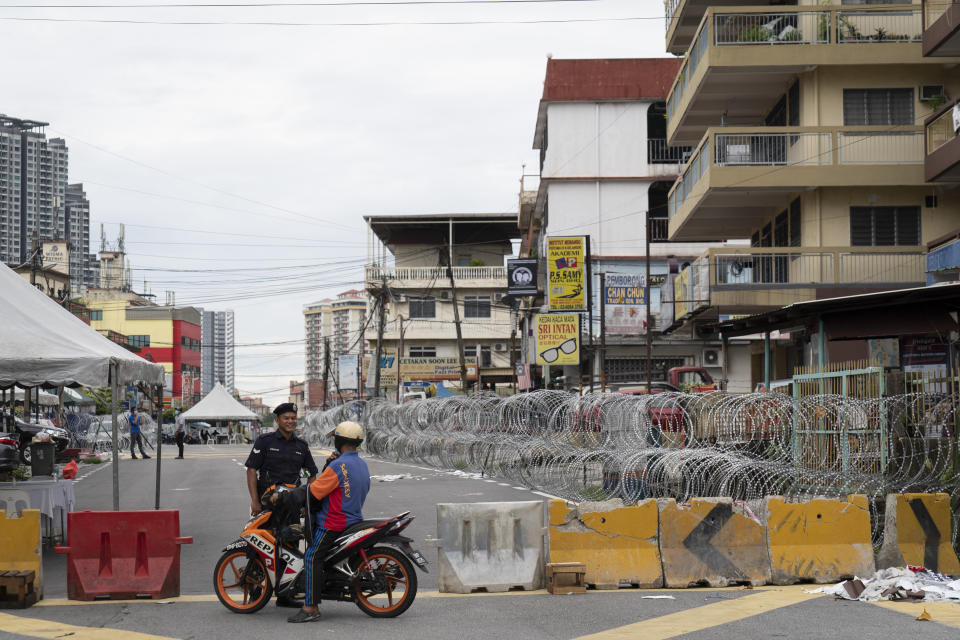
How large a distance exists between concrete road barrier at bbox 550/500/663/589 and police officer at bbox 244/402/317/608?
94.3 inches

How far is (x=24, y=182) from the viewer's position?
143m

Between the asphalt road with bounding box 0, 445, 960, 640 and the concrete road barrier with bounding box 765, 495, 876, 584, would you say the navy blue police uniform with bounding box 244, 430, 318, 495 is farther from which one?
the concrete road barrier with bounding box 765, 495, 876, 584

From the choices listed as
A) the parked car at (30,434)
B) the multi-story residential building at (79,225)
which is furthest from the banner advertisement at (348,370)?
the multi-story residential building at (79,225)

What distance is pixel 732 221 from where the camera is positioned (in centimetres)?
3559

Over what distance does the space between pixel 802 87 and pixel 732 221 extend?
19.3ft

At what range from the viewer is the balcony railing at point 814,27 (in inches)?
1175

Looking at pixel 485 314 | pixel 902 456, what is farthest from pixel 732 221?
pixel 485 314

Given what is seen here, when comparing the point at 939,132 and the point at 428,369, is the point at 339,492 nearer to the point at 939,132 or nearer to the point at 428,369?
the point at 939,132

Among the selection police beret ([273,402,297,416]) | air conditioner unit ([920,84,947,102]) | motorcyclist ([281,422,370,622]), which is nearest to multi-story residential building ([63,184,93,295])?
air conditioner unit ([920,84,947,102])

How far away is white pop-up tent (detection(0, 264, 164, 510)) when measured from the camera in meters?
13.1

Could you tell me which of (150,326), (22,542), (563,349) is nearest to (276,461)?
(22,542)

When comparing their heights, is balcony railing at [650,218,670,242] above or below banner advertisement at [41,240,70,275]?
below

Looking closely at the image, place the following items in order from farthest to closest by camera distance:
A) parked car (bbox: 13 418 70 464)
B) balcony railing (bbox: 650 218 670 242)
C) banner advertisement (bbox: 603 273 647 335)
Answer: balcony railing (bbox: 650 218 670 242) → banner advertisement (bbox: 603 273 647 335) → parked car (bbox: 13 418 70 464)

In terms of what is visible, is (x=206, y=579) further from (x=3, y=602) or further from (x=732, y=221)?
(x=732, y=221)
